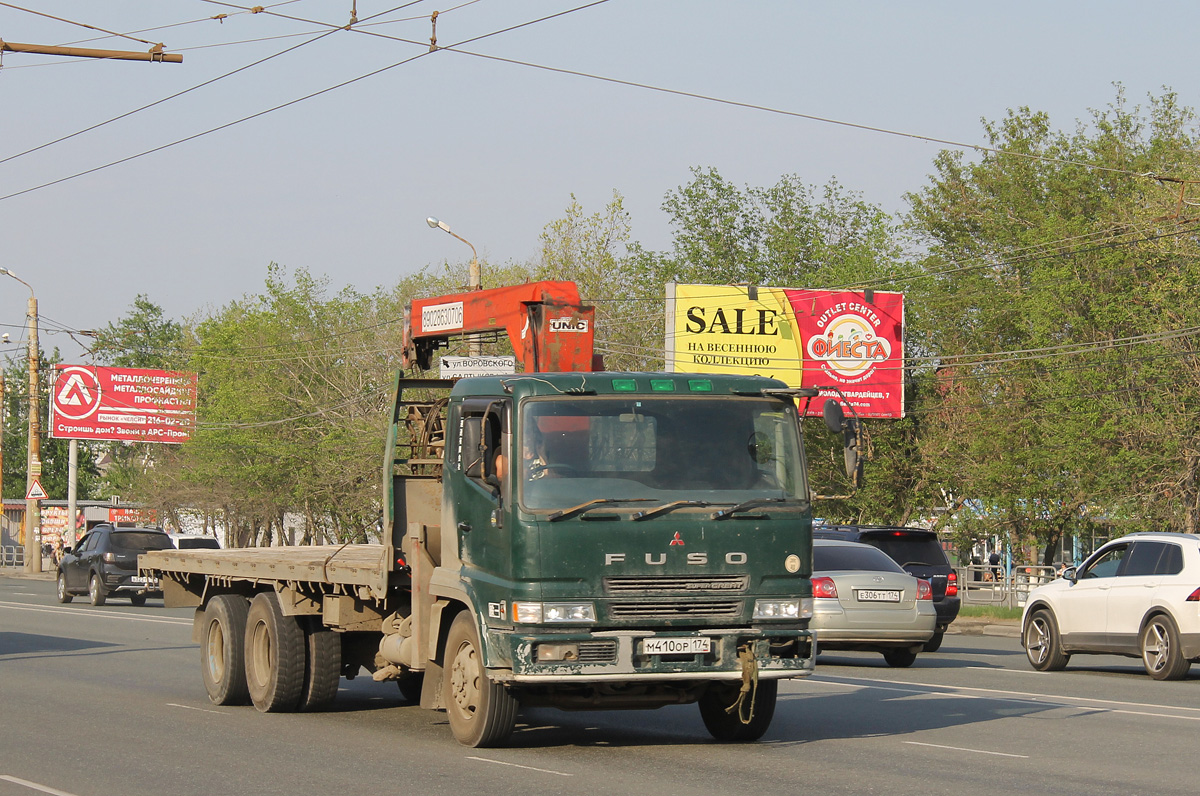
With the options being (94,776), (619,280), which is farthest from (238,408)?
(94,776)

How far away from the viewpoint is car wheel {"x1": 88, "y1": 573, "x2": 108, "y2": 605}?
3218cm

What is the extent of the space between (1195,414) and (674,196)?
28564mm

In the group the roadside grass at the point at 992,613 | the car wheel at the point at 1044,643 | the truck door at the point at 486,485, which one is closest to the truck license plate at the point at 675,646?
the truck door at the point at 486,485

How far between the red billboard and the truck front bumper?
48.4 metres

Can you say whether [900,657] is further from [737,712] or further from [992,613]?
[992,613]

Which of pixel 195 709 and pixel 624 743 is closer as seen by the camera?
pixel 624 743

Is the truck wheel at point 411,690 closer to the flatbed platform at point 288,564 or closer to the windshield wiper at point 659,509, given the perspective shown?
the flatbed platform at point 288,564

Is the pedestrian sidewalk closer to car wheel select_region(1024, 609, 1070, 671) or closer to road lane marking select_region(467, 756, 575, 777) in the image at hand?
car wheel select_region(1024, 609, 1070, 671)

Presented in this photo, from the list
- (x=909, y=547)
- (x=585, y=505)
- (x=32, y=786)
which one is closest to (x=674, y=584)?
(x=585, y=505)

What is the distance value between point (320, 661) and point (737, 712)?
392cm

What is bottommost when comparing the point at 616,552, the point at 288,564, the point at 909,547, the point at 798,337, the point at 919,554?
the point at 919,554

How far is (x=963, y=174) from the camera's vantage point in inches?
2566

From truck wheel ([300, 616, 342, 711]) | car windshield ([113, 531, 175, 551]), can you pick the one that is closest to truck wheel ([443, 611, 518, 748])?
truck wheel ([300, 616, 342, 711])

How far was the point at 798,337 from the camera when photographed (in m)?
41.8
